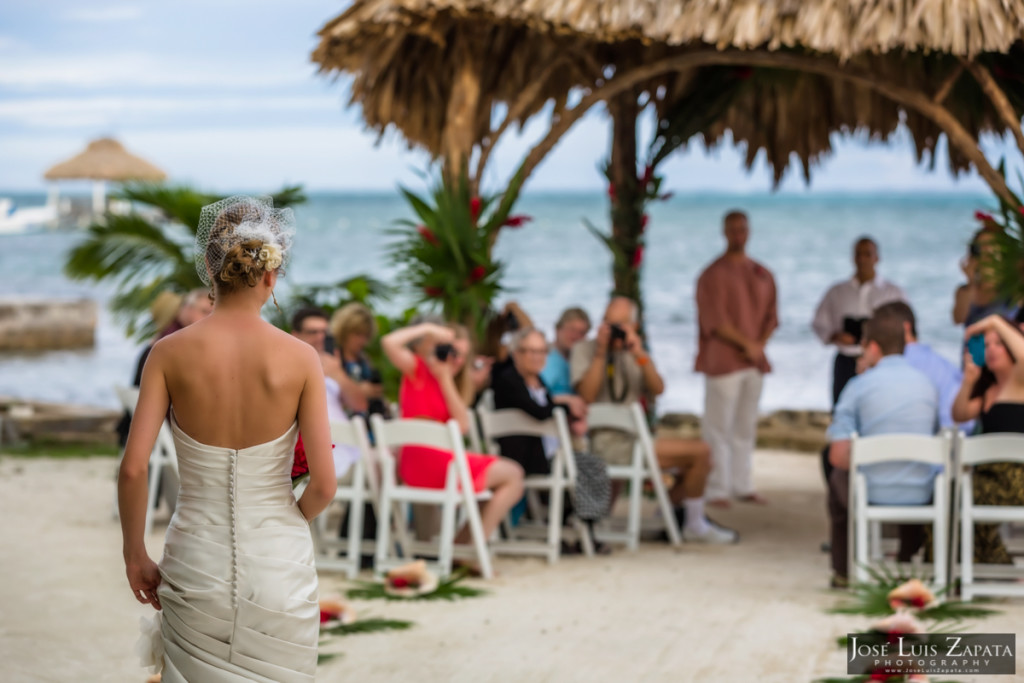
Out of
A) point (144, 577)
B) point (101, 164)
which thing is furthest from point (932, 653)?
point (101, 164)

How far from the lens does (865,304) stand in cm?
743

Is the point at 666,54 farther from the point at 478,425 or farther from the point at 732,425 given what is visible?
the point at 478,425

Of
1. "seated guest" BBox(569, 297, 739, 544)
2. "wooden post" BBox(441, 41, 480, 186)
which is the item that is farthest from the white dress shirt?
"wooden post" BBox(441, 41, 480, 186)

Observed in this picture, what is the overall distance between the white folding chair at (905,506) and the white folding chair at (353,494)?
2212mm

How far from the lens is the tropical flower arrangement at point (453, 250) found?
5.95 metres

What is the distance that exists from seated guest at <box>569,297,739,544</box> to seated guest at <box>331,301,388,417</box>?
1113 mm

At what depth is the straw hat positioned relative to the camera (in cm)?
655

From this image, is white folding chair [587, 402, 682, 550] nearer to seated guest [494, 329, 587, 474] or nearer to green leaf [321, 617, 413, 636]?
seated guest [494, 329, 587, 474]

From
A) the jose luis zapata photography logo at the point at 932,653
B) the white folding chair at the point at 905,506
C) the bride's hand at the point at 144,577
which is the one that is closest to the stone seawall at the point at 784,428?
the white folding chair at the point at 905,506

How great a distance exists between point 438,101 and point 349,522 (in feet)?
8.00

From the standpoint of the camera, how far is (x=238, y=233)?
2.52m

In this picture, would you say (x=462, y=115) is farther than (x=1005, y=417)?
Yes

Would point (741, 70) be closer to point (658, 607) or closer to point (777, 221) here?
point (658, 607)

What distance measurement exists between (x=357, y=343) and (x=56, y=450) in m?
4.22
